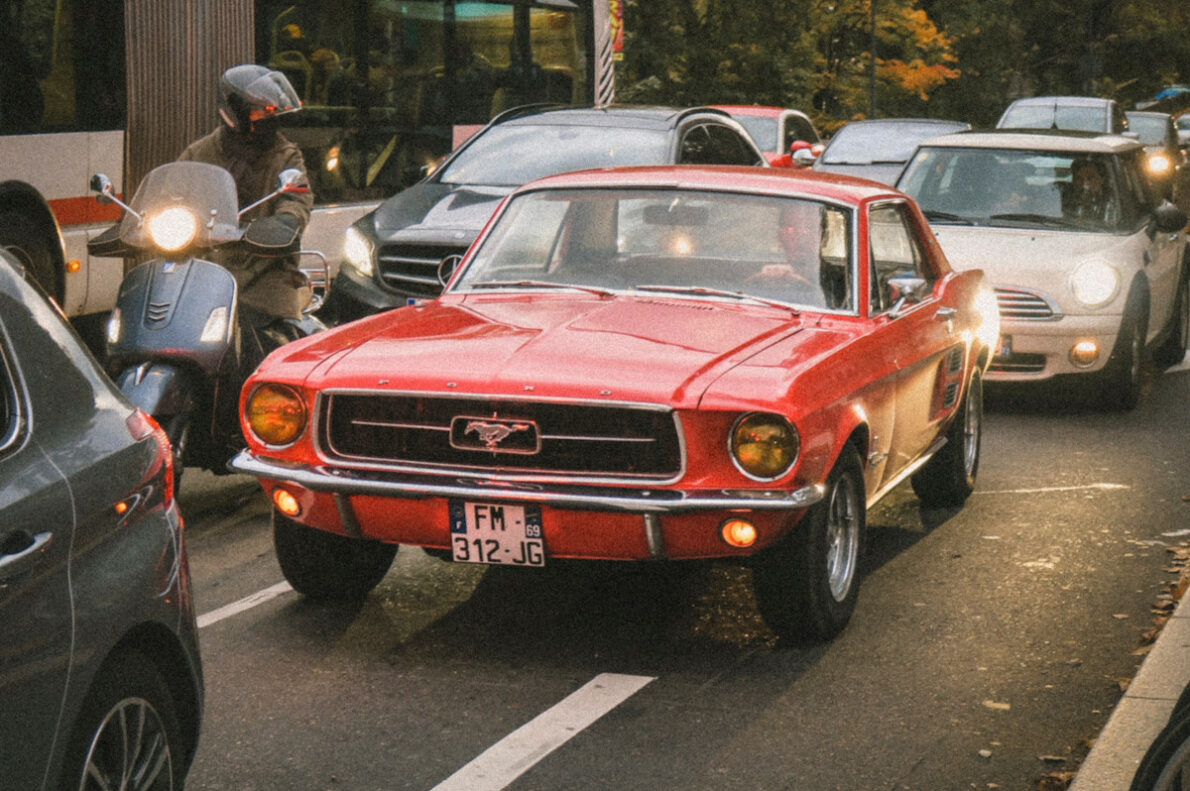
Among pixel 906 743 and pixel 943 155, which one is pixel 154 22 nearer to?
pixel 943 155

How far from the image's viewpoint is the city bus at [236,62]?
11.4 metres

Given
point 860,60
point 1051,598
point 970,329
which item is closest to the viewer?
point 1051,598

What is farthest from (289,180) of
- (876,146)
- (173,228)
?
(876,146)

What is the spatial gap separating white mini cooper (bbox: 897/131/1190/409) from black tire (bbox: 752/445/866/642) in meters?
5.17

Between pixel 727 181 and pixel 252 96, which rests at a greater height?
pixel 252 96

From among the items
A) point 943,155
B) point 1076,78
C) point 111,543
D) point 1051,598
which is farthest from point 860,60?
→ point 111,543

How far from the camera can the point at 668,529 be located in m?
5.68

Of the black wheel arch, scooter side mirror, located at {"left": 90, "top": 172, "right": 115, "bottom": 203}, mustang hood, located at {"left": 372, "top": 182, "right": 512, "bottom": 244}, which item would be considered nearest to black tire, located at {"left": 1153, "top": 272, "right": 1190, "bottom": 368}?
mustang hood, located at {"left": 372, "top": 182, "right": 512, "bottom": 244}

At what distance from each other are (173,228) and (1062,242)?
6.38m

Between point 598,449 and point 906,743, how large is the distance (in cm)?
129

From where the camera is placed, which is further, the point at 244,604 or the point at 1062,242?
the point at 1062,242

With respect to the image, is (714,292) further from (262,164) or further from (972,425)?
(262,164)

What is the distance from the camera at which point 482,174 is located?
12.5 metres

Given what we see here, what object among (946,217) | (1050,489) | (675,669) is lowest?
(1050,489)
